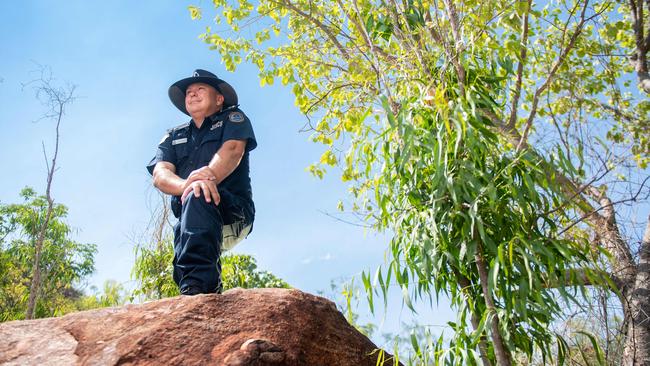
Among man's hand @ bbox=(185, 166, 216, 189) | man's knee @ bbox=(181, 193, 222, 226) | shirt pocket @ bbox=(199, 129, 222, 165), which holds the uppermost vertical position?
shirt pocket @ bbox=(199, 129, 222, 165)

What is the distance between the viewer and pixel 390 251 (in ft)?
9.72

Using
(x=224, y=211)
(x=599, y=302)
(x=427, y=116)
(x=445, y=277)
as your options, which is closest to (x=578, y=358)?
(x=599, y=302)

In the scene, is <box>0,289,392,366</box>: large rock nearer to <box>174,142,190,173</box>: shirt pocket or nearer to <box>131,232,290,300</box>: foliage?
<box>174,142,190,173</box>: shirt pocket

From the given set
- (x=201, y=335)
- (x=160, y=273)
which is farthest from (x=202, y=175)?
(x=160, y=273)

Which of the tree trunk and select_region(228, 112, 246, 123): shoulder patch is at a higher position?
select_region(228, 112, 246, 123): shoulder patch

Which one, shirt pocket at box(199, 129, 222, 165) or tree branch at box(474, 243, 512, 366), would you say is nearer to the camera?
tree branch at box(474, 243, 512, 366)

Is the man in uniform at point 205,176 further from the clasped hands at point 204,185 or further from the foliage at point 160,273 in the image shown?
the foliage at point 160,273

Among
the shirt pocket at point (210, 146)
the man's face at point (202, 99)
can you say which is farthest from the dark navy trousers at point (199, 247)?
the man's face at point (202, 99)

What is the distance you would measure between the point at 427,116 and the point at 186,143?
165 centimetres

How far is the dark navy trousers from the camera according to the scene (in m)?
3.00

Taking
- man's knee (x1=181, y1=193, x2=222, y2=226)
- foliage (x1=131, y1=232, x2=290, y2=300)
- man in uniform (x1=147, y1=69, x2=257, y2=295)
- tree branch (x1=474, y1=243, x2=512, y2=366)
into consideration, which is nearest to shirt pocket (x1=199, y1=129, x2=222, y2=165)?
man in uniform (x1=147, y1=69, x2=257, y2=295)

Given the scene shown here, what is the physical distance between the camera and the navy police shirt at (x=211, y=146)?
350 cm

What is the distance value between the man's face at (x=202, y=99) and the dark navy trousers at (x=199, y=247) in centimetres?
82

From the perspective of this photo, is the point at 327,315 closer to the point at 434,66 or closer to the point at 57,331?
the point at 57,331
